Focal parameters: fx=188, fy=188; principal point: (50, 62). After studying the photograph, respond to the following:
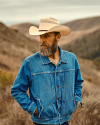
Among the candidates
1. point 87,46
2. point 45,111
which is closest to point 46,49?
point 45,111

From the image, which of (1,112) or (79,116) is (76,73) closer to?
(79,116)

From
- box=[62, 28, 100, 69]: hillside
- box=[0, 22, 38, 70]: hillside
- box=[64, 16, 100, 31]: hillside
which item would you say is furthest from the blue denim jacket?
box=[64, 16, 100, 31]: hillside

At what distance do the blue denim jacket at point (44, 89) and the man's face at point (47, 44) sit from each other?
86 mm

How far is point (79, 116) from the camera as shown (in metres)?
3.98

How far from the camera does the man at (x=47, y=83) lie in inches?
91.8

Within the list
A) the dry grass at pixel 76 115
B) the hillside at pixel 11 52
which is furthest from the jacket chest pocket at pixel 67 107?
the hillside at pixel 11 52

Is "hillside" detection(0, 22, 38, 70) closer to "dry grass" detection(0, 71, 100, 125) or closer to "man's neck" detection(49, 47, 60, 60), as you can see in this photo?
"dry grass" detection(0, 71, 100, 125)

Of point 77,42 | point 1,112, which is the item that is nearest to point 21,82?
point 1,112

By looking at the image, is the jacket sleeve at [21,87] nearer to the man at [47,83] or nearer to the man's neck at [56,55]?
the man at [47,83]

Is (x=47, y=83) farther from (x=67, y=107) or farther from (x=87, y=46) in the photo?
(x=87, y=46)

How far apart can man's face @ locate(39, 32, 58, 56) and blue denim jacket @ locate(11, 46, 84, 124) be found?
86 mm

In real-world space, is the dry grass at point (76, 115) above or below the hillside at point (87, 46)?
below

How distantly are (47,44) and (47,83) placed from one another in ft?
1.62

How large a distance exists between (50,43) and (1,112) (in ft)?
9.44
